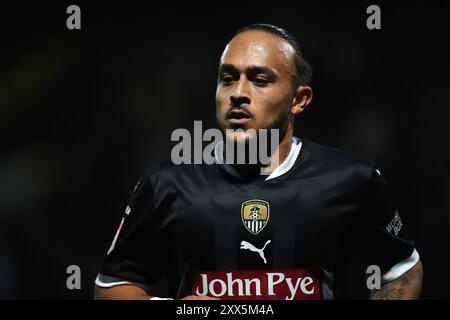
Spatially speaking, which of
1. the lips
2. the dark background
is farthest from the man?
the dark background

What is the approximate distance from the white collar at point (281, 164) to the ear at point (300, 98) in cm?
15

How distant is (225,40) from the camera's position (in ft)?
15.8

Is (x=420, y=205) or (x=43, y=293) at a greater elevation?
(x=420, y=205)

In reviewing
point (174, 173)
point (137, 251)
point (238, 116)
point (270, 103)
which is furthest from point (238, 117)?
point (137, 251)

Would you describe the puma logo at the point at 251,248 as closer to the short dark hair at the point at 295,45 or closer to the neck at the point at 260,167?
the neck at the point at 260,167

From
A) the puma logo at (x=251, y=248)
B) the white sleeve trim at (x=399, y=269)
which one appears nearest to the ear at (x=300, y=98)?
the puma logo at (x=251, y=248)

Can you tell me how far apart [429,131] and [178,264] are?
2400 mm

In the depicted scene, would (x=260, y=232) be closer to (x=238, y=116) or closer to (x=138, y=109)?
(x=238, y=116)

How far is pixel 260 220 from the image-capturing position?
2.78 meters

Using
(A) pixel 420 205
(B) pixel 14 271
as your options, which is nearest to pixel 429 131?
(A) pixel 420 205

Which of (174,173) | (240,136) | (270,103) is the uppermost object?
(270,103)

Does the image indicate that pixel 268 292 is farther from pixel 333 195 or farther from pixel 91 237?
pixel 91 237

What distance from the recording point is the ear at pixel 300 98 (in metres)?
2.89

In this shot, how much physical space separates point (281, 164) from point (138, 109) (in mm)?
2084
